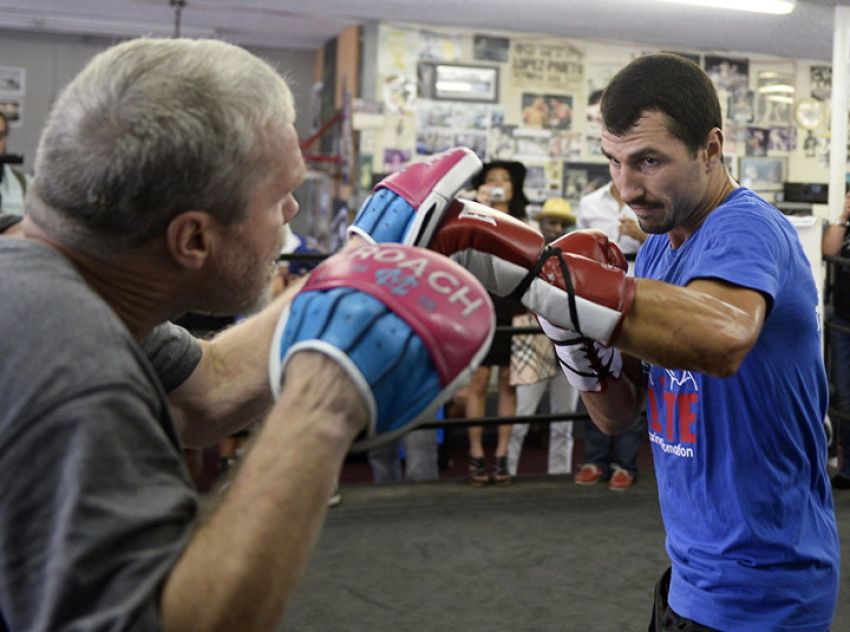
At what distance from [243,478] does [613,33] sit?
25.1 ft

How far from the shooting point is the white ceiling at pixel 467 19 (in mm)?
7004

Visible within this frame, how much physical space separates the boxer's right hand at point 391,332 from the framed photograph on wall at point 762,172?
8335 mm

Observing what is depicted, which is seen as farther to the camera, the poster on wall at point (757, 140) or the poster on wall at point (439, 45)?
the poster on wall at point (757, 140)

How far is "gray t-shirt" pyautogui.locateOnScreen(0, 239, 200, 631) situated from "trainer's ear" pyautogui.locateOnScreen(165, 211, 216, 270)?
0.15 meters

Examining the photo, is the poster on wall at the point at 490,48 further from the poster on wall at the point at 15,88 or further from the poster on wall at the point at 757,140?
the poster on wall at the point at 15,88

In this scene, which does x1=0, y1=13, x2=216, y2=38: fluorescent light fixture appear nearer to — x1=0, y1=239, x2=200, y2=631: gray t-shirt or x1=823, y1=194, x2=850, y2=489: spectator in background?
x1=823, y1=194, x2=850, y2=489: spectator in background

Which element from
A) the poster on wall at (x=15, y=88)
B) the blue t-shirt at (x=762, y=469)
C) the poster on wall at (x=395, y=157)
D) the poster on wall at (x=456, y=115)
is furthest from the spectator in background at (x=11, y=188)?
the poster on wall at (x=15, y=88)

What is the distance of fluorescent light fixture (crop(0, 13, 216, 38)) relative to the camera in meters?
8.86

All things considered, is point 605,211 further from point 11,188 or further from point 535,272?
point 535,272

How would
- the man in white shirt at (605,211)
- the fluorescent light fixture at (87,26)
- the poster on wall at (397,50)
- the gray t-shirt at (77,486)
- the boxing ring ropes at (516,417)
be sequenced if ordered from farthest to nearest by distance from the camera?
1. the fluorescent light fixture at (87,26)
2. the poster on wall at (397,50)
3. the man in white shirt at (605,211)
4. the boxing ring ropes at (516,417)
5. the gray t-shirt at (77,486)

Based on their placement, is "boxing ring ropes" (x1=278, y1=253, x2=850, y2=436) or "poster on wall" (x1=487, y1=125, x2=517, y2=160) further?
"poster on wall" (x1=487, y1=125, x2=517, y2=160)

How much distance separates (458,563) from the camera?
335 centimetres

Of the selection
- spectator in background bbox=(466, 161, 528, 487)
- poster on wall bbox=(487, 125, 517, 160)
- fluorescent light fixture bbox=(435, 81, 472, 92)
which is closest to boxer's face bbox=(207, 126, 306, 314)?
spectator in background bbox=(466, 161, 528, 487)

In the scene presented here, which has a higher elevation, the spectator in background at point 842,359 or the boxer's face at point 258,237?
the boxer's face at point 258,237
